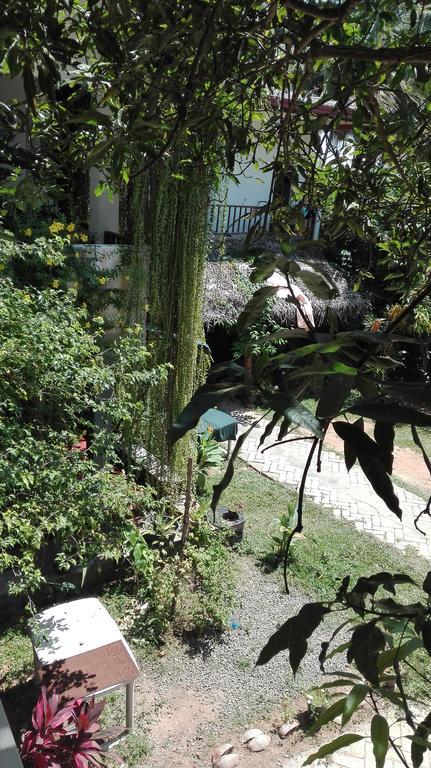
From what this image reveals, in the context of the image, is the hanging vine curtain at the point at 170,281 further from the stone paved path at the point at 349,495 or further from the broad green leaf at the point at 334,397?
the broad green leaf at the point at 334,397

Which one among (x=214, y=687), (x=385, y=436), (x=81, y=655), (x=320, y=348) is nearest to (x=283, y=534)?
(x=214, y=687)

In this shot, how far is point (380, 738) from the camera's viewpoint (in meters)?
1.03

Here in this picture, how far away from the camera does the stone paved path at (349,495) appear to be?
276 inches

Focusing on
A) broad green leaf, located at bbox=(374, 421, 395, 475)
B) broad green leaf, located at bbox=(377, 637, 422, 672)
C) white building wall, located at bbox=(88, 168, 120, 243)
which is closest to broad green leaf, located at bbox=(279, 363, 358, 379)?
broad green leaf, located at bbox=(374, 421, 395, 475)

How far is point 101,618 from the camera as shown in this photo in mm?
4188

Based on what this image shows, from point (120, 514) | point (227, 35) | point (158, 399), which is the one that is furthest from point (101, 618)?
point (227, 35)

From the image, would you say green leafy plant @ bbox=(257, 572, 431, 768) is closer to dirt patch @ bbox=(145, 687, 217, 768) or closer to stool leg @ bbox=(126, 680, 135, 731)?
stool leg @ bbox=(126, 680, 135, 731)

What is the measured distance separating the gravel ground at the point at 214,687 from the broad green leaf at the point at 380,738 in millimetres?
3297

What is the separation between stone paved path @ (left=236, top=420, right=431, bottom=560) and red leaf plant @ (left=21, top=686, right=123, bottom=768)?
3709 mm

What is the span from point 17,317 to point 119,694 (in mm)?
2704

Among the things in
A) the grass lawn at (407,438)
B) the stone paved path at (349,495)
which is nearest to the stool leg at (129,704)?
the stone paved path at (349,495)

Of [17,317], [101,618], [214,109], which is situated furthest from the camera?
[101,618]

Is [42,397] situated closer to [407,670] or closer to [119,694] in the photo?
[119,694]

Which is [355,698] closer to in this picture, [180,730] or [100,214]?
[180,730]
